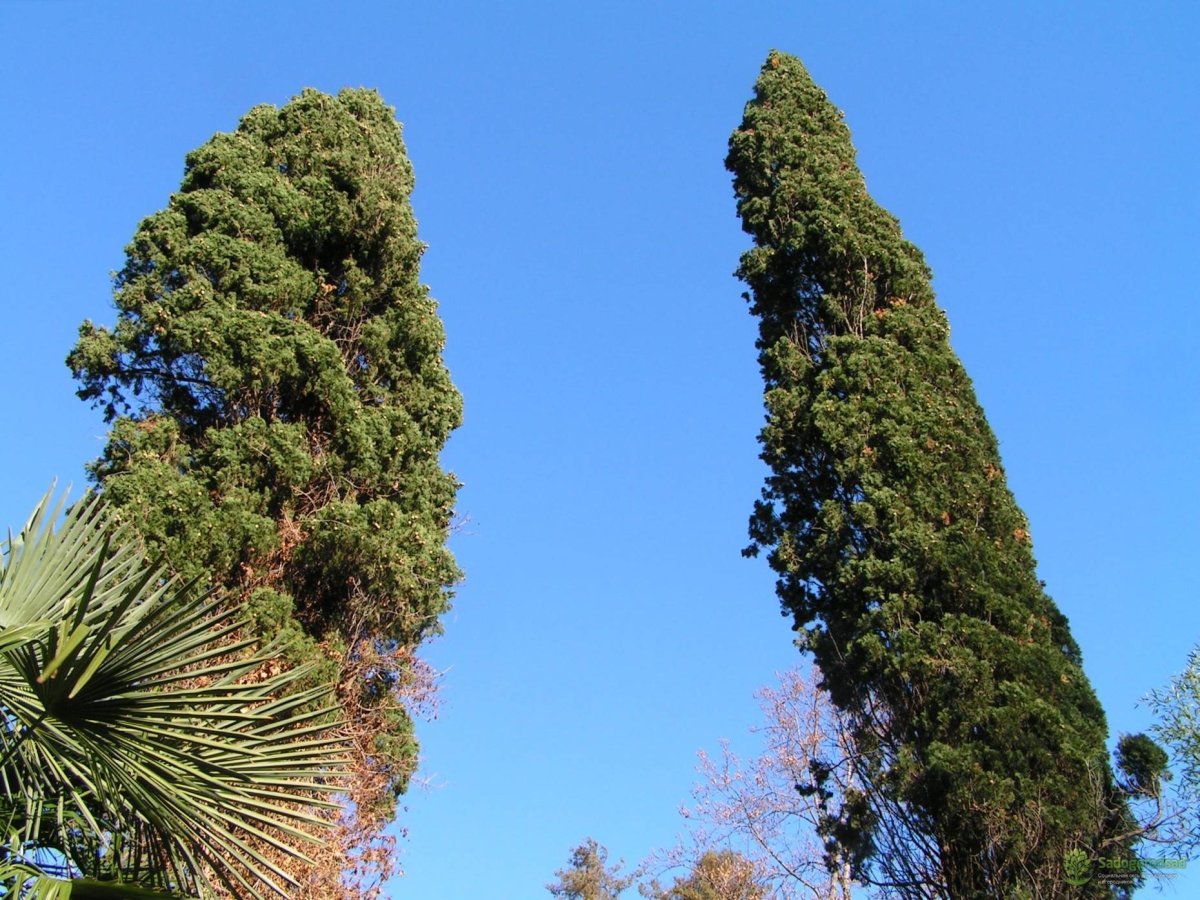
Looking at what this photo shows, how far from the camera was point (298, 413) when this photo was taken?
39.7ft

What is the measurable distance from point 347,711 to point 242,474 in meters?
2.67

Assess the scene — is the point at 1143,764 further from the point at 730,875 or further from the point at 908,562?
the point at 730,875

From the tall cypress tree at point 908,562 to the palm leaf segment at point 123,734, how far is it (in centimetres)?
580

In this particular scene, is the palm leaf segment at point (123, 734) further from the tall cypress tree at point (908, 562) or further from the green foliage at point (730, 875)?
the green foliage at point (730, 875)

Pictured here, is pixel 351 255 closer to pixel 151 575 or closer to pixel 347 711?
pixel 347 711

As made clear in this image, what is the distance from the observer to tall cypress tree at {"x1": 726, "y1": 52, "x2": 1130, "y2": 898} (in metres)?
8.75

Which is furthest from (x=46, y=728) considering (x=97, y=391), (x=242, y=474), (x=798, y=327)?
(x=798, y=327)

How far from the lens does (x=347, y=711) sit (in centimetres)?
1116

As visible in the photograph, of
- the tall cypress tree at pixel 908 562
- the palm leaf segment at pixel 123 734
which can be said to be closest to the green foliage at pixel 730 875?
the tall cypress tree at pixel 908 562

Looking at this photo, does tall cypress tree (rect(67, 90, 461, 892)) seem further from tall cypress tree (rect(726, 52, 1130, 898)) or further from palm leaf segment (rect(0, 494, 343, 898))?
palm leaf segment (rect(0, 494, 343, 898))

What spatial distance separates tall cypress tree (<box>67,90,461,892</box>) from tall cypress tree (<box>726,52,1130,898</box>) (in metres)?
4.12

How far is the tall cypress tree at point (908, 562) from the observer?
875cm

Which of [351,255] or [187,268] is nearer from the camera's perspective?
[187,268]

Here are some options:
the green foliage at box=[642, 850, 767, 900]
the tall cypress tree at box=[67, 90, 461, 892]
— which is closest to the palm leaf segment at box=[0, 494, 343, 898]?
the tall cypress tree at box=[67, 90, 461, 892]
